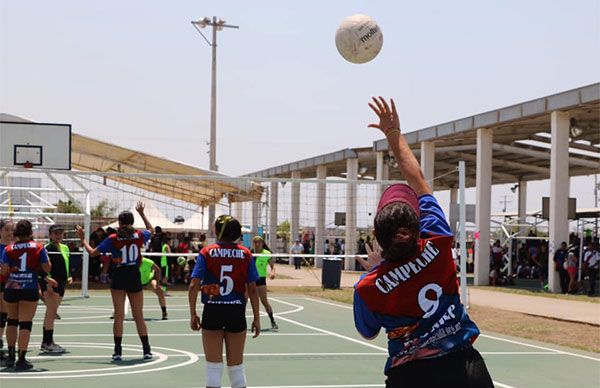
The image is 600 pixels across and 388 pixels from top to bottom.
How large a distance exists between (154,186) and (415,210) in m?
25.5

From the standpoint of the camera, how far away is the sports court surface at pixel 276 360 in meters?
9.62

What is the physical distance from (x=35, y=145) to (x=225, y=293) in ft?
45.8

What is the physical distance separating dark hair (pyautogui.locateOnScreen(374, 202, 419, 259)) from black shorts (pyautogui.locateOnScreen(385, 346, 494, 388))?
1.72 feet

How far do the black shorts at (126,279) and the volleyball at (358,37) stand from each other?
4.13 meters

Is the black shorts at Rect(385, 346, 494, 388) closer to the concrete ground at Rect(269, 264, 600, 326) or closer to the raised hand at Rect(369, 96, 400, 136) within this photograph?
the raised hand at Rect(369, 96, 400, 136)

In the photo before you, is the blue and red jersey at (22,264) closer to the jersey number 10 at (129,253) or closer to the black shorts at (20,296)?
the black shorts at (20,296)

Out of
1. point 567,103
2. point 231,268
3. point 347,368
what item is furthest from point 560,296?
point 231,268

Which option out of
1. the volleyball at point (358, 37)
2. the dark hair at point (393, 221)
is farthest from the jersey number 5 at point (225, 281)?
the dark hair at point (393, 221)

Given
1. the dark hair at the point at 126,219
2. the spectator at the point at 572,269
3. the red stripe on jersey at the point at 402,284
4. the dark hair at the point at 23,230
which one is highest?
the dark hair at the point at 126,219

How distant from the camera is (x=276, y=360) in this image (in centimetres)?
1123

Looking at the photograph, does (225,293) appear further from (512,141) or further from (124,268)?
(512,141)

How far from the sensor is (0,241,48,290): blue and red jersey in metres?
10.2

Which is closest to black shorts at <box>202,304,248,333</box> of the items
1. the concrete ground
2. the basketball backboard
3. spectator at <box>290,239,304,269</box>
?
the concrete ground

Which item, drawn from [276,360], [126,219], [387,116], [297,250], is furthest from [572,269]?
[387,116]
